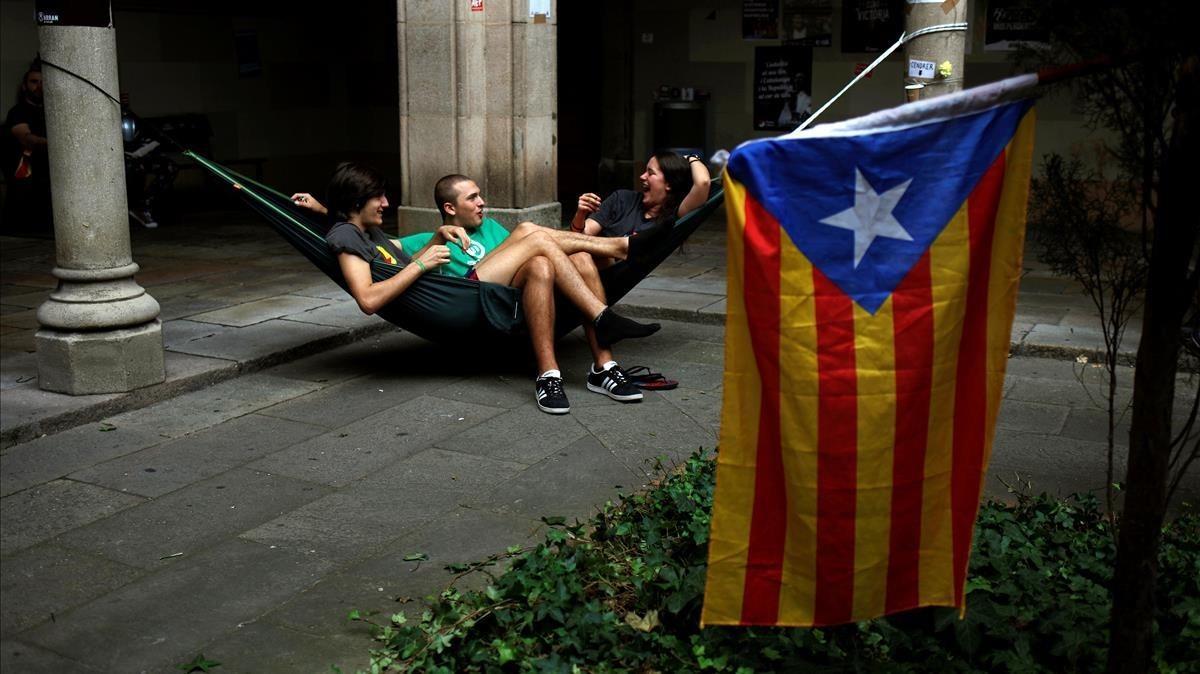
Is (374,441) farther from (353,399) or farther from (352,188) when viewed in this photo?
(352,188)

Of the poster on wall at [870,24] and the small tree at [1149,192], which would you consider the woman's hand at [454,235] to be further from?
the poster on wall at [870,24]

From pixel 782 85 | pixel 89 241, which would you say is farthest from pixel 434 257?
pixel 782 85

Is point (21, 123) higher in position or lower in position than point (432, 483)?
higher

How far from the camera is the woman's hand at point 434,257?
19.4 ft

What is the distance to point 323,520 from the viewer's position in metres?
Result: 4.34

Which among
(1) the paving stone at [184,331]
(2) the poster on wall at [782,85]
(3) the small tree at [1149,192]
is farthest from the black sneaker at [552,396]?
(2) the poster on wall at [782,85]

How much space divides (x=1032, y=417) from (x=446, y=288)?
286 cm

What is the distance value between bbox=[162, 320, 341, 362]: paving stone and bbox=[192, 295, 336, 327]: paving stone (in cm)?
→ 16

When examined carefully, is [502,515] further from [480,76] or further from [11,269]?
[11,269]

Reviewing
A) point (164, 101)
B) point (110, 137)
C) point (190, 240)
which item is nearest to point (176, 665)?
point (110, 137)

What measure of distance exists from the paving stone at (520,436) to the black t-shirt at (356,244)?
105 cm

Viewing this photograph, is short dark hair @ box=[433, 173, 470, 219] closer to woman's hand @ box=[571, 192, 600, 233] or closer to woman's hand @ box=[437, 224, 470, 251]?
woman's hand @ box=[437, 224, 470, 251]

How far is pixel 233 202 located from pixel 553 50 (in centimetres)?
A: 575

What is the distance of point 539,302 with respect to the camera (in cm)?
604
